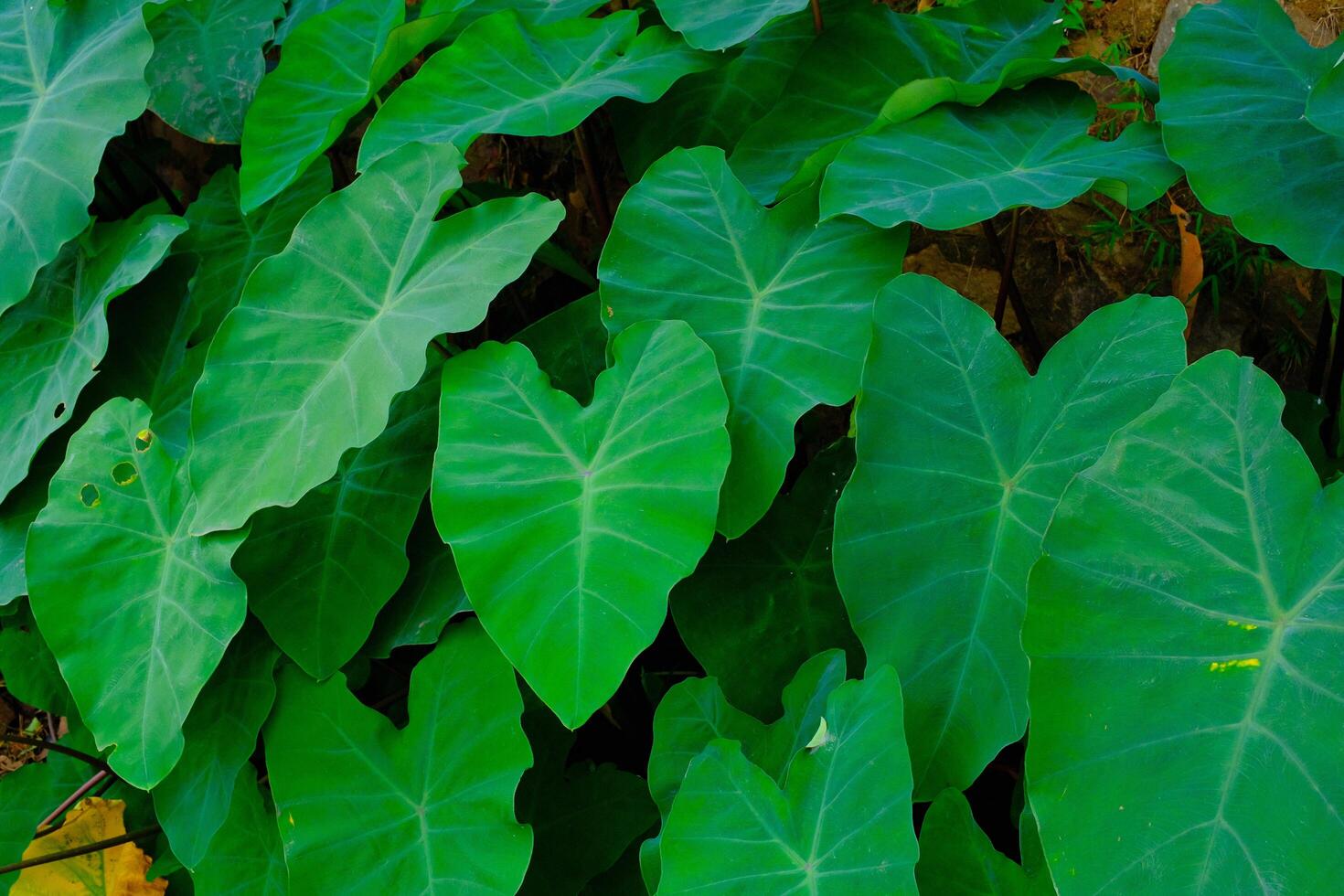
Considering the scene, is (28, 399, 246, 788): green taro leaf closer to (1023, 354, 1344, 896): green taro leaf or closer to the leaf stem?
the leaf stem

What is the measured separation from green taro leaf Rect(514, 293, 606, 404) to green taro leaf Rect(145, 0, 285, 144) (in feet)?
2.30

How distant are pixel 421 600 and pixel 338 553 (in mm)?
126

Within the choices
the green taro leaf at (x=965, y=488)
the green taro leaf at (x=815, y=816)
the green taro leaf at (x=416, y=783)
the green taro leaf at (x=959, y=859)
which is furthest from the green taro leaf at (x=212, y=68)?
the green taro leaf at (x=959, y=859)

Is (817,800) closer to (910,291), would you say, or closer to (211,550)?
(910,291)

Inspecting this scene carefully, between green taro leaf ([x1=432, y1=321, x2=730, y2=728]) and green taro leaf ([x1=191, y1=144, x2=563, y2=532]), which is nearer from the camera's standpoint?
green taro leaf ([x1=432, y1=321, x2=730, y2=728])

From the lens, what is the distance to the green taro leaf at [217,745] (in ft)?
4.54

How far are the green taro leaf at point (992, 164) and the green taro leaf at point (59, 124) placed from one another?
1.10 m

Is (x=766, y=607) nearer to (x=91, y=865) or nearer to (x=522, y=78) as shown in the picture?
(x=522, y=78)

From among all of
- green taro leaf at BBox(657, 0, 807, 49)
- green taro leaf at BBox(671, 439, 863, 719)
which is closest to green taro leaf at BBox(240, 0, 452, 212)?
green taro leaf at BBox(657, 0, 807, 49)

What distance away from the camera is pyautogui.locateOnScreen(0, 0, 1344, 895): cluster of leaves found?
34.9 inches

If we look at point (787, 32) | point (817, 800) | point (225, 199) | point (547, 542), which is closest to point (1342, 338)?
point (787, 32)

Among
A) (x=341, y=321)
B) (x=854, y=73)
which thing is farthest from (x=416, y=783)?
(x=854, y=73)

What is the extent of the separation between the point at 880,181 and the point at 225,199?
1211 millimetres

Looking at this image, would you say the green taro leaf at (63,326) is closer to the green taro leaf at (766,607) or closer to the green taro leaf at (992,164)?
the green taro leaf at (766,607)
